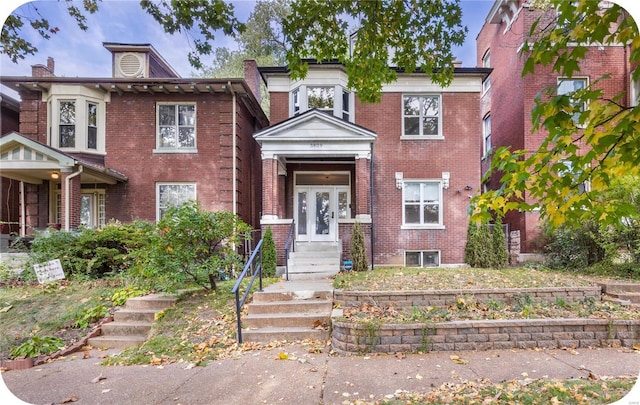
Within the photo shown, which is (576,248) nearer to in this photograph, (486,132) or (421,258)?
(421,258)

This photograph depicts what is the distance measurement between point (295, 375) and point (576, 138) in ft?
11.2

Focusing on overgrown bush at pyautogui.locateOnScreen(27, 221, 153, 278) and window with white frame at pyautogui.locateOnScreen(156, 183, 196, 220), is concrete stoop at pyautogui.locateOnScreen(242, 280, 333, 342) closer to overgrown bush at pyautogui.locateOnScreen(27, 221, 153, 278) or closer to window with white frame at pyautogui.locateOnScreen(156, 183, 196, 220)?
overgrown bush at pyautogui.locateOnScreen(27, 221, 153, 278)

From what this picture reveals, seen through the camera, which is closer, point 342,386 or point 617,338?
point 342,386

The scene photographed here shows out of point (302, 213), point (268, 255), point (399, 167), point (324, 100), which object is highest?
point (324, 100)

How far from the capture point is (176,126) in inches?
419

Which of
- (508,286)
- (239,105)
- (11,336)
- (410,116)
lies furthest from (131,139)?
(508,286)

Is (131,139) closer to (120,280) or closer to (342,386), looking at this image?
(120,280)

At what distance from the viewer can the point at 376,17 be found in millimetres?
3957

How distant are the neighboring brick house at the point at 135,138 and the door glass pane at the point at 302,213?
2041mm

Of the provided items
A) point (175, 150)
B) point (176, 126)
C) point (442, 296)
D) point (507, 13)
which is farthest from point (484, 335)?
point (507, 13)

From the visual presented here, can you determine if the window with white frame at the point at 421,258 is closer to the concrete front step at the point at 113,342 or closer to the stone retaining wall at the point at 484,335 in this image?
the stone retaining wall at the point at 484,335

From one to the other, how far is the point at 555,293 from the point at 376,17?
16.9 ft

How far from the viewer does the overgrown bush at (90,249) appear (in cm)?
764

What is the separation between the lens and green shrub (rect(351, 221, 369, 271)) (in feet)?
28.1
